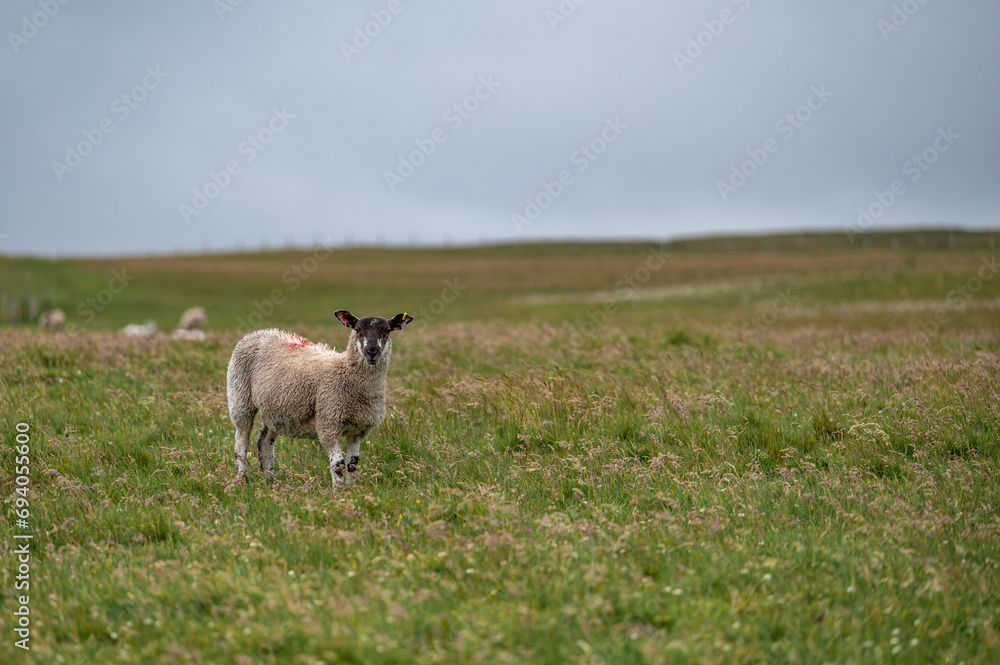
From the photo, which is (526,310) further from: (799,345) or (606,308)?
(799,345)

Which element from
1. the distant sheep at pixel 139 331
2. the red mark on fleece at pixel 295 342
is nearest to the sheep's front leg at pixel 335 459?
the red mark on fleece at pixel 295 342

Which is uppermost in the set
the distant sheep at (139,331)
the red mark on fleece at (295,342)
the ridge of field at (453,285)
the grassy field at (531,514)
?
the ridge of field at (453,285)

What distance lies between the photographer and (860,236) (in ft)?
418

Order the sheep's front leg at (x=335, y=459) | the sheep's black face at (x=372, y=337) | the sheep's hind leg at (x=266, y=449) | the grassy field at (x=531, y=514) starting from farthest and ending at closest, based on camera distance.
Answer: the sheep's hind leg at (x=266, y=449), the sheep's black face at (x=372, y=337), the sheep's front leg at (x=335, y=459), the grassy field at (x=531, y=514)

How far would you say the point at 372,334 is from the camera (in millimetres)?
8008

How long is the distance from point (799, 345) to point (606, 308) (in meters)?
26.8

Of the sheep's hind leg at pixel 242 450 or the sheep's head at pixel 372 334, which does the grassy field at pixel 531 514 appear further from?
the sheep's head at pixel 372 334

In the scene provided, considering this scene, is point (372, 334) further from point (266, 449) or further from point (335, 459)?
point (266, 449)

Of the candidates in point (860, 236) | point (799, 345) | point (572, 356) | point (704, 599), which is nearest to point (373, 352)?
point (704, 599)

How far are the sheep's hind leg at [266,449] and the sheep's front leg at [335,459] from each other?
979 mm

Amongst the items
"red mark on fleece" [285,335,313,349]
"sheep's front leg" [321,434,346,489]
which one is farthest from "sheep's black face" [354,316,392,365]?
"red mark on fleece" [285,335,313,349]

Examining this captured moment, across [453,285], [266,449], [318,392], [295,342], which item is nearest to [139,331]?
[295,342]

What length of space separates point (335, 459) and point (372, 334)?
1385 millimetres

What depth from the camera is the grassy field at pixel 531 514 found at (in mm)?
4812
